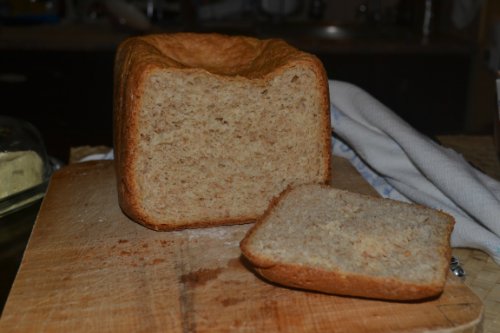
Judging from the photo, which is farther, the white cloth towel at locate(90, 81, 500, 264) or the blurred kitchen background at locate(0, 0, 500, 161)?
the blurred kitchen background at locate(0, 0, 500, 161)

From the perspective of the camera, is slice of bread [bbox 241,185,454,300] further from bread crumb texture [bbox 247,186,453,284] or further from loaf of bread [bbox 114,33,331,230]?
loaf of bread [bbox 114,33,331,230]

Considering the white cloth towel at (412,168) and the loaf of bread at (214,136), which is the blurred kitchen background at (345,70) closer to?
the white cloth towel at (412,168)

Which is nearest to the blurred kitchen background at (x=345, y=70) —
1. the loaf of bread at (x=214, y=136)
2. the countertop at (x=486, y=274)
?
the countertop at (x=486, y=274)

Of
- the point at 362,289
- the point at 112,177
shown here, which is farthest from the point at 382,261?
the point at 112,177

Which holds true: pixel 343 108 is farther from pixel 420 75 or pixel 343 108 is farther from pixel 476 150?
pixel 420 75

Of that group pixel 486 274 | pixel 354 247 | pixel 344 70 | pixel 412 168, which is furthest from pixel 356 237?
pixel 344 70

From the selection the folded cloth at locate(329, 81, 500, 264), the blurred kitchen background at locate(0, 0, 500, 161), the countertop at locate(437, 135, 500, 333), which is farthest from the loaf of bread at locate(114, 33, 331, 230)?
the blurred kitchen background at locate(0, 0, 500, 161)

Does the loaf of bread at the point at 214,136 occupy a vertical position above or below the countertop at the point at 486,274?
above
